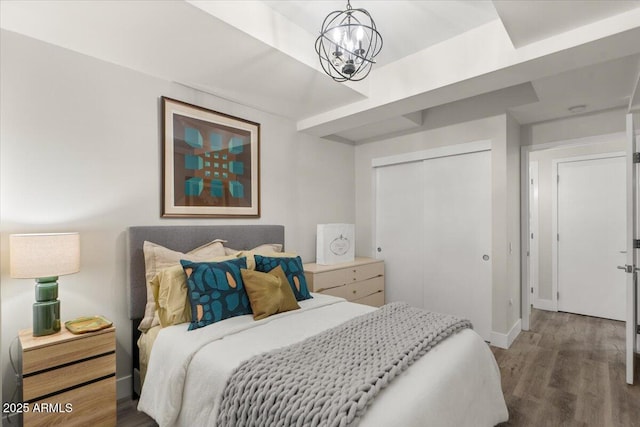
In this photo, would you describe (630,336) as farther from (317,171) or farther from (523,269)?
(317,171)

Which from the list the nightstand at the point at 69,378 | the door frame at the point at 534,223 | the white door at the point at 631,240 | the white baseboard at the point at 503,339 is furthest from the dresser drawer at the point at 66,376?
the door frame at the point at 534,223

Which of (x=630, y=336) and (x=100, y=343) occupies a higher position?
(x=100, y=343)

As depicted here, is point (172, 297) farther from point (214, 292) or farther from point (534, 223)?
point (534, 223)

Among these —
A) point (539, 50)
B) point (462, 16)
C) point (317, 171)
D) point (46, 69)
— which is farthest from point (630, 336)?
point (46, 69)

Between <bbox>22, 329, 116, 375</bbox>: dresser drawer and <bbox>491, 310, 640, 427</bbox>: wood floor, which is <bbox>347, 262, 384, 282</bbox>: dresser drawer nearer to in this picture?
<bbox>491, 310, 640, 427</bbox>: wood floor

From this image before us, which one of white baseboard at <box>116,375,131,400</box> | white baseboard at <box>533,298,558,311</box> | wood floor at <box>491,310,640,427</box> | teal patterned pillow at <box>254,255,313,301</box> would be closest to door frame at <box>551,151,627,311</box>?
white baseboard at <box>533,298,558,311</box>

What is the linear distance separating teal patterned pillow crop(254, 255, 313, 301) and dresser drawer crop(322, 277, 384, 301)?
72 centimetres

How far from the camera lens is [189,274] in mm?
2061

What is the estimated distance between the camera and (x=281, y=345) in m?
1.69

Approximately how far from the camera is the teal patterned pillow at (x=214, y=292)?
200 centimetres

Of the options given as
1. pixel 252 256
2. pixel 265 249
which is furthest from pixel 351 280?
pixel 252 256

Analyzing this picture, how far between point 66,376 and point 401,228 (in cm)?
343

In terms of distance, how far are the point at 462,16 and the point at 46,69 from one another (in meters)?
2.78

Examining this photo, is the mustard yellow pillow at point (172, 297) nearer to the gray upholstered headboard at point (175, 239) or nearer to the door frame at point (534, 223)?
the gray upholstered headboard at point (175, 239)
